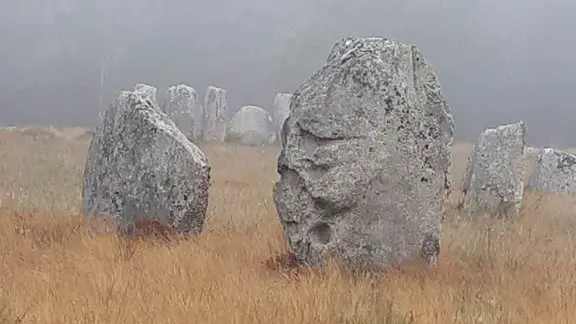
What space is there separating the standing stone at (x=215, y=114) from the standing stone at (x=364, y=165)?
26.1 meters

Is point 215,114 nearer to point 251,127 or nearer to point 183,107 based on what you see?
point 183,107

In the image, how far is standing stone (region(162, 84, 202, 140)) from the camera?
1226 inches

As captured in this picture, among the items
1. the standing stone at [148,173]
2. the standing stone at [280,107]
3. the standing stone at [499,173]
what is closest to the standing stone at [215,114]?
the standing stone at [280,107]

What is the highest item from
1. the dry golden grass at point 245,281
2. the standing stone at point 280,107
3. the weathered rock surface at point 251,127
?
the standing stone at point 280,107

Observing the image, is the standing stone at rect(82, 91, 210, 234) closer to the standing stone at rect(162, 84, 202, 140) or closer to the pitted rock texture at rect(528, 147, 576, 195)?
the pitted rock texture at rect(528, 147, 576, 195)

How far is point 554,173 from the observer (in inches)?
779

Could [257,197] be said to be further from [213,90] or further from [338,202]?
[213,90]

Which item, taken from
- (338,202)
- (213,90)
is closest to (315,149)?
(338,202)

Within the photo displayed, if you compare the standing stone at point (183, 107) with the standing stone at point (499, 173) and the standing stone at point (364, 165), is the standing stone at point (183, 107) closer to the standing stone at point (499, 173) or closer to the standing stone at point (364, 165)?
the standing stone at point (499, 173)

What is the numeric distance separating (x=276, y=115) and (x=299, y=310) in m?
33.1

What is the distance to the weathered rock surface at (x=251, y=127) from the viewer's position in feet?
116

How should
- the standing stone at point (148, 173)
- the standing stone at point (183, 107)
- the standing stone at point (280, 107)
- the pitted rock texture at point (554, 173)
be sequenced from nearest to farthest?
the standing stone at point (148, 173)
the pitted rock texture at point (554, 173)
the standing stone at point (183, 107)
the standing stone at point (280, 107)

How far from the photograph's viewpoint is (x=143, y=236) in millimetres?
7918

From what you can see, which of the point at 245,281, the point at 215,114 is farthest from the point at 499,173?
the point at 215,114
